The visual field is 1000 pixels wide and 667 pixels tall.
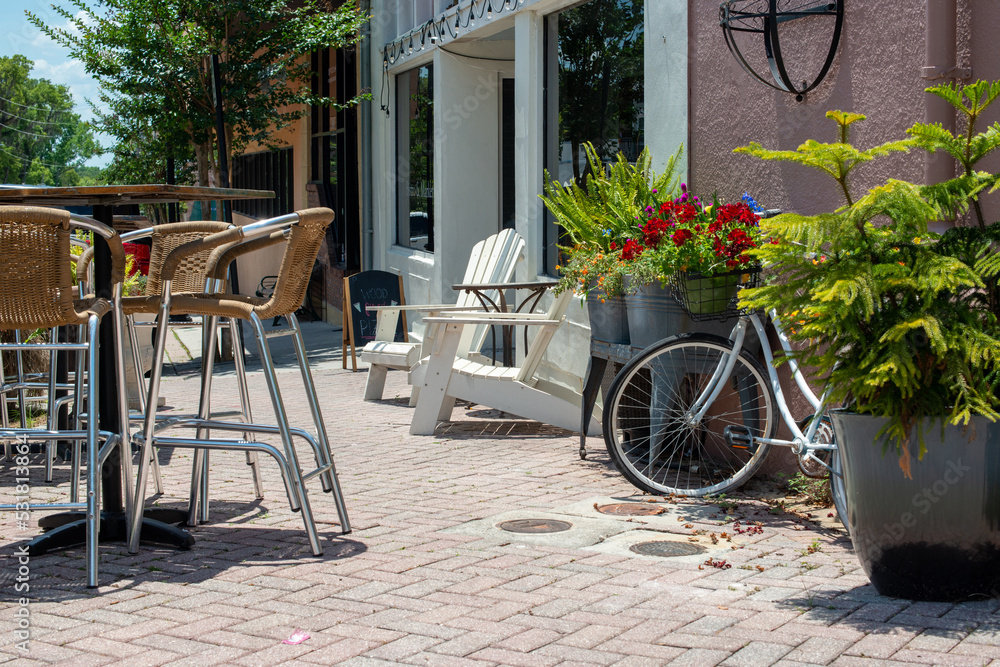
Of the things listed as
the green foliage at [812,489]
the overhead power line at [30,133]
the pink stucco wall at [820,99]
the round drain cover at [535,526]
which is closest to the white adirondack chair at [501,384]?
the pink stucco wall at [820,99]

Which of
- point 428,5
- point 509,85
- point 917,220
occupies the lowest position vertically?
point 917,220

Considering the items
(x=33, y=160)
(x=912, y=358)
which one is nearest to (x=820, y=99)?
(x=912, y=358)

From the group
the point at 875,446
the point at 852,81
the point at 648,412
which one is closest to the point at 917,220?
the point at 875,446

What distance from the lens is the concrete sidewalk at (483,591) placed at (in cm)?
304

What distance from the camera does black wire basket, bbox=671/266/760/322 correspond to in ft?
16.1

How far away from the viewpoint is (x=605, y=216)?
5621 mm

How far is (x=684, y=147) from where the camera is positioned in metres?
6.10

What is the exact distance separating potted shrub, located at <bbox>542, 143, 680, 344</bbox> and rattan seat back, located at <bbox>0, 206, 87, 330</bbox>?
259cm

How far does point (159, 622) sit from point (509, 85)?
338 inches

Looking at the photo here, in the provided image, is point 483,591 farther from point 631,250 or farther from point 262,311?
point 631,250

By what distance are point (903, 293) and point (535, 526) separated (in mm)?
1844

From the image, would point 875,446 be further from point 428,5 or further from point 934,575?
point 428,5

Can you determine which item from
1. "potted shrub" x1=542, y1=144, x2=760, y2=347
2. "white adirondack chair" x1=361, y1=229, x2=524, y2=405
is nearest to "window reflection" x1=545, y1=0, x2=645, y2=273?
"white adirondack chair" x1=361, y1=229, x2=524, y2=405

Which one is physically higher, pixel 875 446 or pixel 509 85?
pixel 509 85
